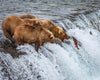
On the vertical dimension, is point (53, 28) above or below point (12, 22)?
below

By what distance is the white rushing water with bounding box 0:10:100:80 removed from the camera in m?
3.94

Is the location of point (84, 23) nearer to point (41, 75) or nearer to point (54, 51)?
point (54, 51)

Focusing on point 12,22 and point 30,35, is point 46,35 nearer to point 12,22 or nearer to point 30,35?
point 30,35

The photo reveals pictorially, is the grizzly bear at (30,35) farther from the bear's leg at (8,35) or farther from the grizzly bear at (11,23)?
the bear's leg at (8,35)

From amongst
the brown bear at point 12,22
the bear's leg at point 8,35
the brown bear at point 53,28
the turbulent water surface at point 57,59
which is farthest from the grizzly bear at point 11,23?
the brown bear at point 53,28

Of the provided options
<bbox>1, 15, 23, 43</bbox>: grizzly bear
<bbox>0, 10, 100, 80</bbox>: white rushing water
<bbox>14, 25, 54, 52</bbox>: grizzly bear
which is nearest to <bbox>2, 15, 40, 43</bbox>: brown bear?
<bbox>1, 15, 23, 43</bbox>: grizzly bear

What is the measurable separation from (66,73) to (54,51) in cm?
75

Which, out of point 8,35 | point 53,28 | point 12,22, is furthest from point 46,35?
point 8,35

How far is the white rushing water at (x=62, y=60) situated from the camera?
3.94m

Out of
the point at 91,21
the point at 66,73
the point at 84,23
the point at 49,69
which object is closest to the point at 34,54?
the point at 49,69

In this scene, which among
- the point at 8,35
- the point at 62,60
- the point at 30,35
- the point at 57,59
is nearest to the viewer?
the point at 30,35

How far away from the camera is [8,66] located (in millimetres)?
3795

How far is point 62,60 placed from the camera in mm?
5184

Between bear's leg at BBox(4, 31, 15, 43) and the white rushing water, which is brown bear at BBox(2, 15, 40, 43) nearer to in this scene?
bear's leg at BBox(4, 31, 15, 43)
